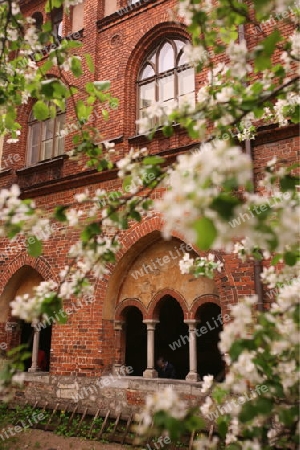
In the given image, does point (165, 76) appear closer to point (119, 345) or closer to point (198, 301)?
point (198, 301)

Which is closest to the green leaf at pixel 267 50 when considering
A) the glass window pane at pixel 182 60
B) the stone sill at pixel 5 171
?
the glass window pane at pixel 182 60

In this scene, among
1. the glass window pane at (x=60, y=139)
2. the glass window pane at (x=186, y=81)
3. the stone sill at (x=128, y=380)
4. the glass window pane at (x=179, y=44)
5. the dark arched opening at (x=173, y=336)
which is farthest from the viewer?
the dark arched opening at (x=173, y=336)

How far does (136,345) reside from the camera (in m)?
11.5

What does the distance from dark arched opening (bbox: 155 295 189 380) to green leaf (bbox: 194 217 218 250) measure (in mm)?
9350

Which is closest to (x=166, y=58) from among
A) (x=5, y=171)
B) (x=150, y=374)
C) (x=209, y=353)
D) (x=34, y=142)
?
(x=34, y=142)

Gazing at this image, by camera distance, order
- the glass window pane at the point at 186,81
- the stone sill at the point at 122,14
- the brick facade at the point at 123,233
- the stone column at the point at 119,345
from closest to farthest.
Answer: the brick facade at the point at 123,233 → the stone column at the point at 119,345 → the glass window pane at the point at 186,81 → the stone sill at the point at 122,14

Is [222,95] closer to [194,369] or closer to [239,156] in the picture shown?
[239,156]

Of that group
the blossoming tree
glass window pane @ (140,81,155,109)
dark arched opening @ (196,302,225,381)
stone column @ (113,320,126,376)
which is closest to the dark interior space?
stone column @ (113,320,126,376)

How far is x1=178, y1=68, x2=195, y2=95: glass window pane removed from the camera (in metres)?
8.05

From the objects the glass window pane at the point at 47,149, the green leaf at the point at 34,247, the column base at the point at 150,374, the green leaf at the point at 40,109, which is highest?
the glass window pane at the point at 47,149

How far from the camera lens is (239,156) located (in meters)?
1.60

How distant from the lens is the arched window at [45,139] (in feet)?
31.6

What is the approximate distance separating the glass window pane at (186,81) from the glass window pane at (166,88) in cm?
17

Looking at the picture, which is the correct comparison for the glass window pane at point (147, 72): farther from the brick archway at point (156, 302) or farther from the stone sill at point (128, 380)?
the stone sill at point (128, 380)
